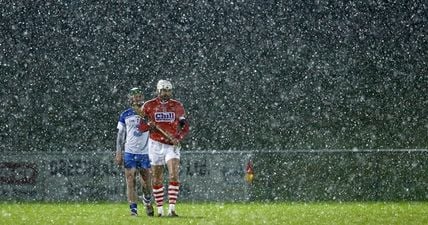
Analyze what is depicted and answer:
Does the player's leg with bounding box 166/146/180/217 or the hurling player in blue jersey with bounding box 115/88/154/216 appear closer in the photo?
the player's leg with bounding box 166/146/180/217

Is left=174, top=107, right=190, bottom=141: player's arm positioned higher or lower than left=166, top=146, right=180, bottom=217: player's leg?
higher

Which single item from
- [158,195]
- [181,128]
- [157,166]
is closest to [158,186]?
[158,195]

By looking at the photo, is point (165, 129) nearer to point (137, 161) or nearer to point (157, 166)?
point (157, 166)

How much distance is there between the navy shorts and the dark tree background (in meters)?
23.7

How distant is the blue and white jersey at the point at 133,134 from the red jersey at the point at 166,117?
2.77 feet

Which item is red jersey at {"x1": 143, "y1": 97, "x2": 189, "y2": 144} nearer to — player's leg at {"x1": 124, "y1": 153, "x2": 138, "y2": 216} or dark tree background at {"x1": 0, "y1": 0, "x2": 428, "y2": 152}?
player's leg at {"x1": 124, "y1": 153, "x2": 138, "y2": 216}

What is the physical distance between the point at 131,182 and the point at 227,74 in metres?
30.8

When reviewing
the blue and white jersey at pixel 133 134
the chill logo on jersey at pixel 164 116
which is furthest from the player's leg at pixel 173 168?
the blue and white jersey at pixel 133 134

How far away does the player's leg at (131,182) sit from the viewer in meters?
16.7

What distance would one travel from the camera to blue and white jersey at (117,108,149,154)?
17109 mm

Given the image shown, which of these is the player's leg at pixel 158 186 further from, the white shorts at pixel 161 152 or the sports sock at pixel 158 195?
the white shorts at pixel 161 152

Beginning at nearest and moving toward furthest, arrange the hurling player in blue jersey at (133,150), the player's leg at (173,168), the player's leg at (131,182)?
the player's leg at (173,168) < the player's leg at (131,182) < the hurling player in blue jersey at (133,150)

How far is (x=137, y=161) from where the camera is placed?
1712 centimetres

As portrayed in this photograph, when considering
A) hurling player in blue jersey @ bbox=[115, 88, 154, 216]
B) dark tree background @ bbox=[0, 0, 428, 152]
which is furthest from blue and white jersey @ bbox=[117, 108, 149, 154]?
dark tree background @ bbox=[0, 0, 428, 152]
